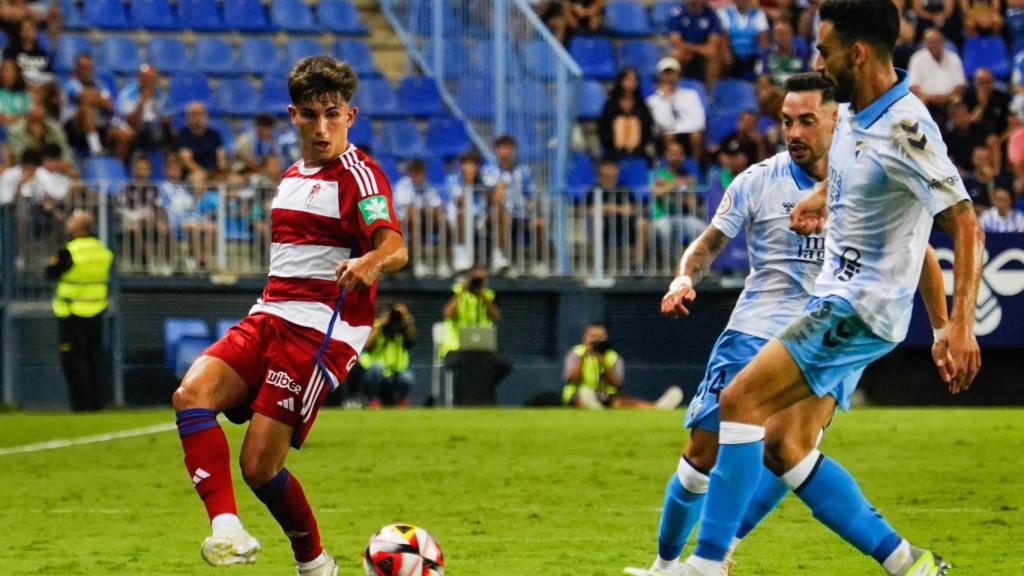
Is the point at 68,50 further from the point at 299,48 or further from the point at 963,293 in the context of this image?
the point at 963,293

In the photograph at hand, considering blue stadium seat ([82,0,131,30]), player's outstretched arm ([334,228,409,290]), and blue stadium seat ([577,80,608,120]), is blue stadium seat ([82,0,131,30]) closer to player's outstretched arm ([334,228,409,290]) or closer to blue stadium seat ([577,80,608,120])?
blue stadium seat ([577,80,608,120])

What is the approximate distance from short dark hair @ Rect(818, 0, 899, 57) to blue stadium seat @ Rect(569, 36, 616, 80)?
18477 millimetres

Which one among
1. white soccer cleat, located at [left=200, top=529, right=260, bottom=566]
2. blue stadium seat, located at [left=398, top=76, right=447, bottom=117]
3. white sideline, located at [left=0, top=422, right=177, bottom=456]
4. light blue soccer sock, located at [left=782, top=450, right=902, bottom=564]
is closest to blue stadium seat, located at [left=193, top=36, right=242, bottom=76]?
blue stadium seat, located at [left=398, top=76, right=447, bottom=117]

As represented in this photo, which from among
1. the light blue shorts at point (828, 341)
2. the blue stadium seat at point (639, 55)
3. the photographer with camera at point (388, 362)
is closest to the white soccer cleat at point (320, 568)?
the light blue shorts at point (828, 341)

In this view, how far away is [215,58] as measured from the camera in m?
24.5

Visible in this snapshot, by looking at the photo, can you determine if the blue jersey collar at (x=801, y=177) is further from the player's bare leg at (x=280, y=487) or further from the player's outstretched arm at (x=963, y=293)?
the player's bare leg at (x=280, y=487)

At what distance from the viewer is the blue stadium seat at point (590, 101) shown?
24.4 metres

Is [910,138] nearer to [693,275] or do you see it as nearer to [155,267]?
[693,275]

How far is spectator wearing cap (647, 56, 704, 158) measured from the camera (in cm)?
2297

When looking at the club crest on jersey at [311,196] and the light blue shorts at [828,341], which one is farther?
the club crest on jersey at [311,196]

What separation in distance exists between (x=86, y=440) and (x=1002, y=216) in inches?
407

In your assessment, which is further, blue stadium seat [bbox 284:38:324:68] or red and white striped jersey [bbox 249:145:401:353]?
blue stadium seat [bbox 284:38:324:68]

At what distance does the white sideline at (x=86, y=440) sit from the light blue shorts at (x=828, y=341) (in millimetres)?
9767

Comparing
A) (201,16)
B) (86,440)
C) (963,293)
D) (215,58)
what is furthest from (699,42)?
(963,293)
